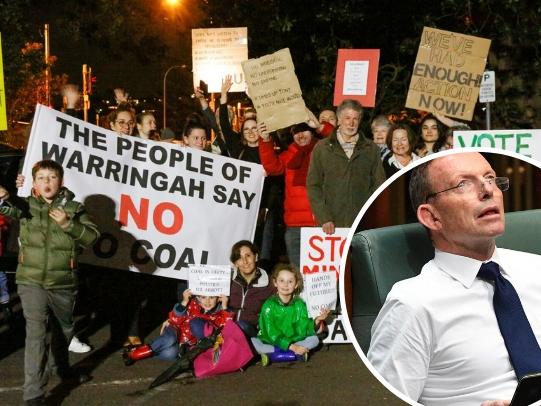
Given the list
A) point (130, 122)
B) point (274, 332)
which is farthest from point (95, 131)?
point (274, 332)

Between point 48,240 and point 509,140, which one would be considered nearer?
point 509,140

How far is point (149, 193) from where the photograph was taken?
6906mm

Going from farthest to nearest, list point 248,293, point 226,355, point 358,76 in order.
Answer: point 358,76 < point 248,293 < point 226,355

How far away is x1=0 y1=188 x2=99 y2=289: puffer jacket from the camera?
204 inches

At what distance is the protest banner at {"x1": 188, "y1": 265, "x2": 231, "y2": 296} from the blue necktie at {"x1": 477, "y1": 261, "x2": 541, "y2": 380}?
5399 millimetres

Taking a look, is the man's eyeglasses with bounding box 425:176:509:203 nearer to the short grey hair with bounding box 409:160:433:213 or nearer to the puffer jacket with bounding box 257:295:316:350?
the short grey hair with bounding box 409:160:433:213

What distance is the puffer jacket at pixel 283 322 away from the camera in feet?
20.6

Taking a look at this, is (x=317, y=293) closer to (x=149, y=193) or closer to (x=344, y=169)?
(x=344, y=169)

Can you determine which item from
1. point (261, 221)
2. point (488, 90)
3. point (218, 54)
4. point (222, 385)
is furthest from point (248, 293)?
point (218, 54)

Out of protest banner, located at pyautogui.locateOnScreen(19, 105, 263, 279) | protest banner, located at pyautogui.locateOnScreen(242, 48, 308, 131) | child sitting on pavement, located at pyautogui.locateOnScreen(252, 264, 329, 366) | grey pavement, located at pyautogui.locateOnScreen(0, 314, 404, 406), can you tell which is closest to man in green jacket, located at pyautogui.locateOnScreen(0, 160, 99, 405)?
grey pavement, located at pyautogui.locateOnScreen(0, 314, 404, 406)

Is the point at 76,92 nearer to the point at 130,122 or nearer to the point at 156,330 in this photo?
the point at 130,122

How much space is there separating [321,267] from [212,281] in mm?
854

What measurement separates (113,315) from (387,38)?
7767 millimetres

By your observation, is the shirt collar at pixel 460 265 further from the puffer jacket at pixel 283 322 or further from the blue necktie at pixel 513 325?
the puffer jacket at pixel 283 322
